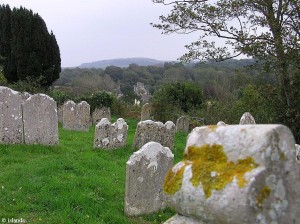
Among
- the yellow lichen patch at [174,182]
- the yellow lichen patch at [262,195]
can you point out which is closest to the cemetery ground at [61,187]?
the yellow lichen patch at [174,182]

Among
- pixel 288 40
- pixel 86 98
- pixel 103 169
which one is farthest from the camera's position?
pixel 86 98

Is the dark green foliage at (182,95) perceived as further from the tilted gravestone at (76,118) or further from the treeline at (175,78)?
the tilted gravestone at (76,118)

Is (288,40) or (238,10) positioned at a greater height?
(238,10)

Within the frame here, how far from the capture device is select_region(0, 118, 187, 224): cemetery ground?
6.70m

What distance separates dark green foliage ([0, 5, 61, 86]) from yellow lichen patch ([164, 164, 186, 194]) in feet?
95.2

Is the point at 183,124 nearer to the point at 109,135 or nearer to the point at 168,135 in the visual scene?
the point at 168,135

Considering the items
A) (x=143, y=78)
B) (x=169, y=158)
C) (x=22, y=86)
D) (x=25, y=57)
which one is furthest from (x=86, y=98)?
(x=143, y=78)

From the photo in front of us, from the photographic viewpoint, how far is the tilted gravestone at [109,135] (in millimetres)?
12609

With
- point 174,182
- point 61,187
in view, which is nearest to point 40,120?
point 61,187

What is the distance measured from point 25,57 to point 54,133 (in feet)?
68.5

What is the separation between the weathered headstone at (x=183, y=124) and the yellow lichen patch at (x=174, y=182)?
18698 millimetres

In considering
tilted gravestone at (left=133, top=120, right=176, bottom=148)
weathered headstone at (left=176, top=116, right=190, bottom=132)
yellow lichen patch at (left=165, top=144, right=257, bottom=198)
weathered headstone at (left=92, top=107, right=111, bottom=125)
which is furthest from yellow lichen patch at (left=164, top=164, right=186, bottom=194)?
weathered headstone at (left=92, top=107, right=111, bottom=125)

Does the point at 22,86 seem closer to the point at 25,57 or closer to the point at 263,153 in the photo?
the point at 25,57

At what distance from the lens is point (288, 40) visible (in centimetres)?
1395
